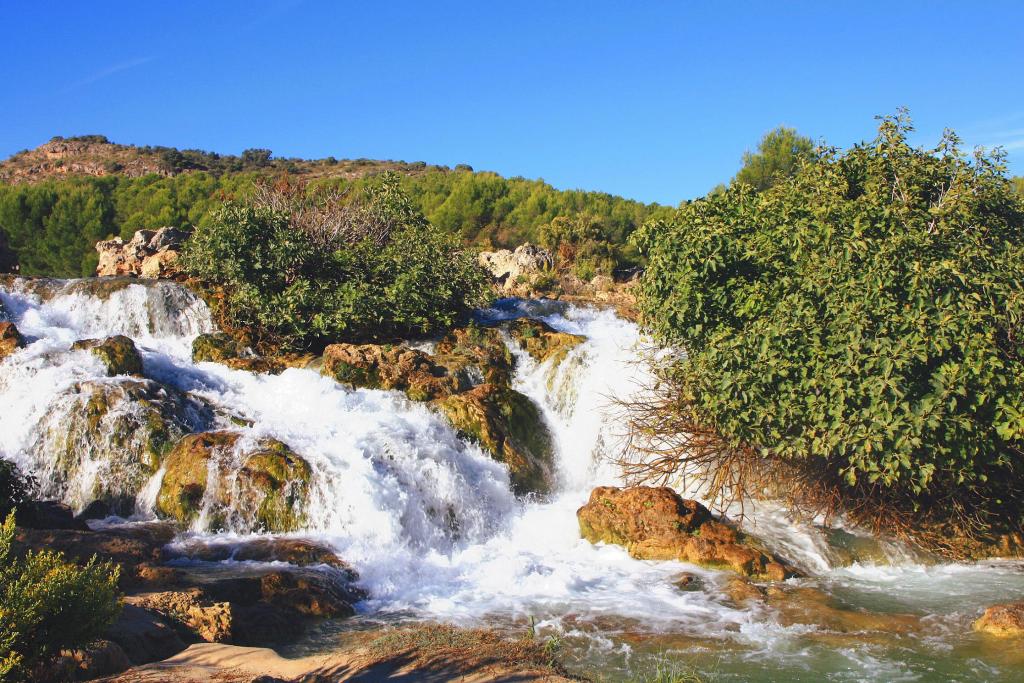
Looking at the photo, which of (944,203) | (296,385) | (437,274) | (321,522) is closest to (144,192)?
(437,274)

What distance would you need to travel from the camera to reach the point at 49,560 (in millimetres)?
5277

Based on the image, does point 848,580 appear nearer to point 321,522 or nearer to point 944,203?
point 944,203

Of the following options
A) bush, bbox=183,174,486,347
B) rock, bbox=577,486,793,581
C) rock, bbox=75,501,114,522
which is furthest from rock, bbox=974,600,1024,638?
bush, bbox=183,174,486,347

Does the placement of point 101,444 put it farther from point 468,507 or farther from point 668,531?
point 668,531

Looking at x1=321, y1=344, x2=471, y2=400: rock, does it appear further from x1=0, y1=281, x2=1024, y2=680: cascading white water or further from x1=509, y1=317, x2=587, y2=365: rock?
x1=509, y1=317, x2=587, y2=365: rock

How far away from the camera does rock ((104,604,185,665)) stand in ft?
21.4

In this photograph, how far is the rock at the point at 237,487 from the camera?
1102 cm

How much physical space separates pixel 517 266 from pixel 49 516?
21297mm

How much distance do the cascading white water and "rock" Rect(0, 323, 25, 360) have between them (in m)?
0.25

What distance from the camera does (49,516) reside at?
1042cm

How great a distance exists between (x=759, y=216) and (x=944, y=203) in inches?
89.6

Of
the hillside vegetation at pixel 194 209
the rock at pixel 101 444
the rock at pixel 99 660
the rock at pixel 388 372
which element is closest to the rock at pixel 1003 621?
the rock at pixel 99 660

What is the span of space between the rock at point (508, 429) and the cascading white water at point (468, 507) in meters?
0.24

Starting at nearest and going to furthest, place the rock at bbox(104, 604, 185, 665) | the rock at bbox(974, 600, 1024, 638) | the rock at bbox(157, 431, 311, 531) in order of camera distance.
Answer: the rock at bbox(104, 604, 185, 665)
the rock at bbox(974, 600, 1024, 638)
the rock at bbox(157, 431, 311, 531)
